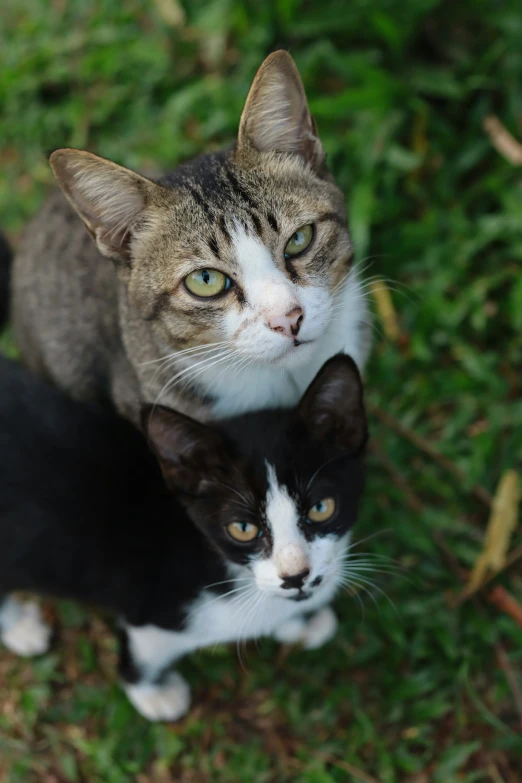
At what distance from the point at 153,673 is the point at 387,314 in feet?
5.46

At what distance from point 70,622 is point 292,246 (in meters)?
1.75

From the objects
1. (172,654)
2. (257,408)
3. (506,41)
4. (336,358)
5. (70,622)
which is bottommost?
(70,622)

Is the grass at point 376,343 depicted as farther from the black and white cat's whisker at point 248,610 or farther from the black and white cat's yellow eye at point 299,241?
the black and white cat's yellow eye at point 299,241

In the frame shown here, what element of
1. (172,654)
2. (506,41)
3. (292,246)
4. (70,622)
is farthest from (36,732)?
(506,41)

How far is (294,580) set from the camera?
1994mm

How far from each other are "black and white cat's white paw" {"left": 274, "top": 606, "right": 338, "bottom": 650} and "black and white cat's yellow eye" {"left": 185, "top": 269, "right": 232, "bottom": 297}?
1317 mm

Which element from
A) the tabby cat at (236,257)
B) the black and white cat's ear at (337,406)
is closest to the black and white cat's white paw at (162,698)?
the tabby cat at (236,257)

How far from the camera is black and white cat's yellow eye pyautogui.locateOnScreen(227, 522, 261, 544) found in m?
2.07

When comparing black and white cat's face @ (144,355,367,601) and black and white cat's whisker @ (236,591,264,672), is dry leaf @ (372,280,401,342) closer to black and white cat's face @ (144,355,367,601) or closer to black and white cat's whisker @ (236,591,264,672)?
black and white cat's face @ (144,355,367,601)

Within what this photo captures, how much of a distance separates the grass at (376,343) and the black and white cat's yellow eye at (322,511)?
830 mm

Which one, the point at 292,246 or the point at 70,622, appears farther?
the point at 70,622

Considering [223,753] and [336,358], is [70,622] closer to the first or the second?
[223,753]

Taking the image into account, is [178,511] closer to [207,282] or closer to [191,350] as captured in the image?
[191,350]

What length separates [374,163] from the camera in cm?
321
